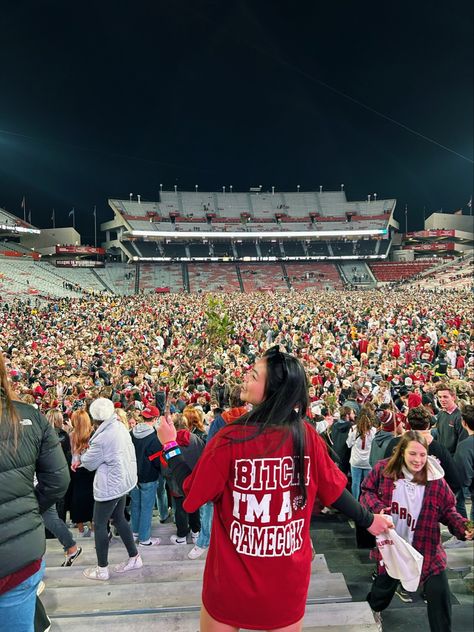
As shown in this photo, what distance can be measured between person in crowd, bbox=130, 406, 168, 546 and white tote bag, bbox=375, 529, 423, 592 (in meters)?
2.20

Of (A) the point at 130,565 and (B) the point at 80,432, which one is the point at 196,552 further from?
(B) the point at 80,432

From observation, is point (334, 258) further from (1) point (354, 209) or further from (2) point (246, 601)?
(2) point (246, 601)

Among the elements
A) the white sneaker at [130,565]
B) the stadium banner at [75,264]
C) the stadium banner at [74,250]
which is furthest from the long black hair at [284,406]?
the stadium banner at [74,250]

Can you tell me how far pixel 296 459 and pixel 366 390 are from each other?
7054mm

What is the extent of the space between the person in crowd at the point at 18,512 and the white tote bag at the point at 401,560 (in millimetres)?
1887

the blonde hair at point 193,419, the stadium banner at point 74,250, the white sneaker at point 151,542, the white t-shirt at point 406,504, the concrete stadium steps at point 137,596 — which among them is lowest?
the white sneaker at point 151,542

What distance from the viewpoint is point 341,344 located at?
13688 mm

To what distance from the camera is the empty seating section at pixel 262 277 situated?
182 feet

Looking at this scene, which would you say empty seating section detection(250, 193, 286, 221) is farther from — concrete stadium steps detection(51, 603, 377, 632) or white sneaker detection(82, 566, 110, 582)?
concrete stadium steps detection(51, 603, 377, 632)

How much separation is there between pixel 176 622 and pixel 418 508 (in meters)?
1.68

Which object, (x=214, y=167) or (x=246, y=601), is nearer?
(x=246, y=601)

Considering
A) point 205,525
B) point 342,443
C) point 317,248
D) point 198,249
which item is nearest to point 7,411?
point 205,525

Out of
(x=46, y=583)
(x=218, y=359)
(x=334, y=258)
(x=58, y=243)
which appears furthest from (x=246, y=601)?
(x=58, y=243)

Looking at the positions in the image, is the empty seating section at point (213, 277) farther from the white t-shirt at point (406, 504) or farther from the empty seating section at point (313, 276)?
the white t-shirt at point (406, 504)
